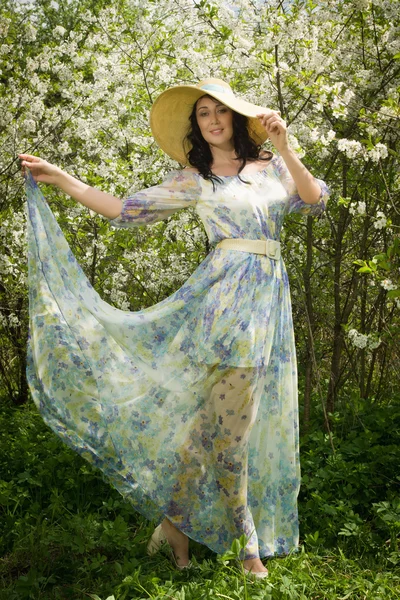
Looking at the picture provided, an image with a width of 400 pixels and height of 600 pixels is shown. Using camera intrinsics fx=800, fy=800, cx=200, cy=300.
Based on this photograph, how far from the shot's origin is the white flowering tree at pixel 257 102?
4.46 m

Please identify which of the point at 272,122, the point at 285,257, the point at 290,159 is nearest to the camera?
the point at 272,122

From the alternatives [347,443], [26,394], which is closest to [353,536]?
[347,443]

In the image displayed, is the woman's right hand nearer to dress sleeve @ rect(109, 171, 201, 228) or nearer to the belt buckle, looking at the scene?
dress sleeve @ rect(109, 171, 201, 228)

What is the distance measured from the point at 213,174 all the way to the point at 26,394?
3675 mm

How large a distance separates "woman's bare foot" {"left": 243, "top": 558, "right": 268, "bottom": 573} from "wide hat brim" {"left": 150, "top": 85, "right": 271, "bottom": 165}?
1740 mm

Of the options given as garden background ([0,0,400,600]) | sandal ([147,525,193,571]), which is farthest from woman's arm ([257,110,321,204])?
sandal ([147,525,193,571])

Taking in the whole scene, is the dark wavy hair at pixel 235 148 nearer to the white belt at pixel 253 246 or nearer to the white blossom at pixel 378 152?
the white belt at pixel 253 246

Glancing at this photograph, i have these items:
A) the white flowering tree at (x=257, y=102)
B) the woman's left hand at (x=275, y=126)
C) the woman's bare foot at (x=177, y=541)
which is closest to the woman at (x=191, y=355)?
the woman's bare foot at (x=177, y=541)

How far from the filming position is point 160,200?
3.40m

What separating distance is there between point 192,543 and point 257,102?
8.23 feet

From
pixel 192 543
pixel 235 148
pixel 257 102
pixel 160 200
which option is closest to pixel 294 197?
pixel 235 148

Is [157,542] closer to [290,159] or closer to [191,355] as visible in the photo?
[191,355]

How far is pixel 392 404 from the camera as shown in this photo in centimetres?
527

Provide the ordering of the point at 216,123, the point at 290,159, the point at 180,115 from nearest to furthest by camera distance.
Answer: the point at 290,159, the point at 216,123, the point at 180,115
